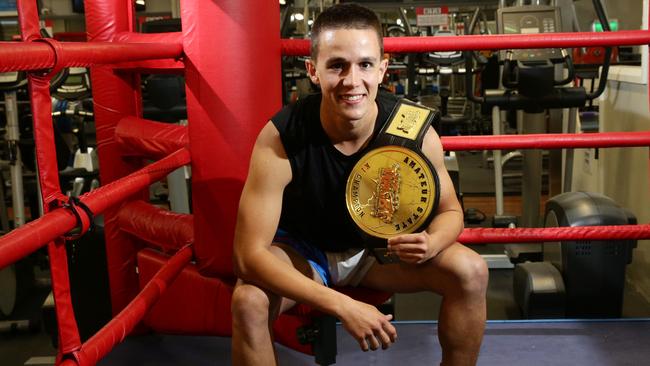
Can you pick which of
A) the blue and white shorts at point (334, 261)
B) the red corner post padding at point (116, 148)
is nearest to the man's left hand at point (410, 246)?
the blue and white shorts at point (334, 261)

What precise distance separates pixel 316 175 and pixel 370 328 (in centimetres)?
45

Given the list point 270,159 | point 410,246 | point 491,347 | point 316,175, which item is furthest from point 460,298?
point 491,347

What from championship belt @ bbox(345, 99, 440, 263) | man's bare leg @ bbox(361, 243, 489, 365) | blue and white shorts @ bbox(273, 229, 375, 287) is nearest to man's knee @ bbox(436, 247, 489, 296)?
man's bare leg @ bbox(361, 243, 489, 365)

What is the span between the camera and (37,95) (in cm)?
128

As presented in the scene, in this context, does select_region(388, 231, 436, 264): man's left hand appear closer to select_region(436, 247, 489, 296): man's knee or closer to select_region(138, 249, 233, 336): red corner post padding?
select_region(436, 247, 489, 296): man's knee

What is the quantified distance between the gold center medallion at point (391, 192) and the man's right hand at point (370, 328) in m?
0.29

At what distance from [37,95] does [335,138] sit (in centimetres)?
75

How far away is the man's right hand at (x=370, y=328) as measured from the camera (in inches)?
58.5

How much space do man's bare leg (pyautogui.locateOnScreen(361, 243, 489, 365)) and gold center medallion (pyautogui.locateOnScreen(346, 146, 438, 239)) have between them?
12cm

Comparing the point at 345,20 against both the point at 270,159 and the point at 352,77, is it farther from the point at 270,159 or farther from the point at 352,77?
the point at 270,159

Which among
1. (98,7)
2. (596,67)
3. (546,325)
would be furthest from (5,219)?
(596,67)

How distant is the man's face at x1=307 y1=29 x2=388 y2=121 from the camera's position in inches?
64.2

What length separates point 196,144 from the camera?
210cm

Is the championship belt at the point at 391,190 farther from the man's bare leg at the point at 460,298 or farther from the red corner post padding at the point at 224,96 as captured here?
the red corner post padding at the point at 224,96
